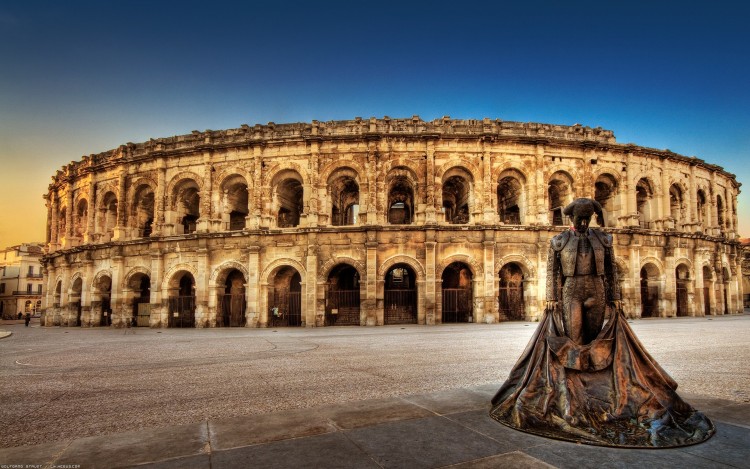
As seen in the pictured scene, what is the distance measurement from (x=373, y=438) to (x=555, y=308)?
2.47 m

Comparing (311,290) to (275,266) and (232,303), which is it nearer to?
(275,266)

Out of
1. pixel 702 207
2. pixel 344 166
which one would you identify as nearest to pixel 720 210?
pixel 702 207

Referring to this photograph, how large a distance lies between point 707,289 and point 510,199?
47.0 ft

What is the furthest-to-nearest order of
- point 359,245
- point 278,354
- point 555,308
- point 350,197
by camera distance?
point 350,197 → point 359,245 → point 278,354 → point 555,308

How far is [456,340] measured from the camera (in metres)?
12.2

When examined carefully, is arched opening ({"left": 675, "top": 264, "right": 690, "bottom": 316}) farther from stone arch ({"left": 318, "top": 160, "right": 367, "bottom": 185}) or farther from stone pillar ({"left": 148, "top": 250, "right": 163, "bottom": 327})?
stone pillar ({"left": 148, "top": 250, "right": 163, "bottom": 327})

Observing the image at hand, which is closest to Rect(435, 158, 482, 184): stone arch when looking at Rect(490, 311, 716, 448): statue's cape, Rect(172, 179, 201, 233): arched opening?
Rect(172, 179, 201, 233): arched opening

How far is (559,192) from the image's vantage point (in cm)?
2248

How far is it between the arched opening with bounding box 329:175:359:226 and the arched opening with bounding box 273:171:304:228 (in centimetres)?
196

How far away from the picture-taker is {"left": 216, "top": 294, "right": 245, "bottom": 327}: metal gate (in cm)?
2138

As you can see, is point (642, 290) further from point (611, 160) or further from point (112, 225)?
point (112, 225)

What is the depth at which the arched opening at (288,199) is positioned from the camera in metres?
21.4

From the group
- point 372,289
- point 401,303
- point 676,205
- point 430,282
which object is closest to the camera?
point 430,282

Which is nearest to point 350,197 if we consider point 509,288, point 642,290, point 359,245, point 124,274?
point 359,245
